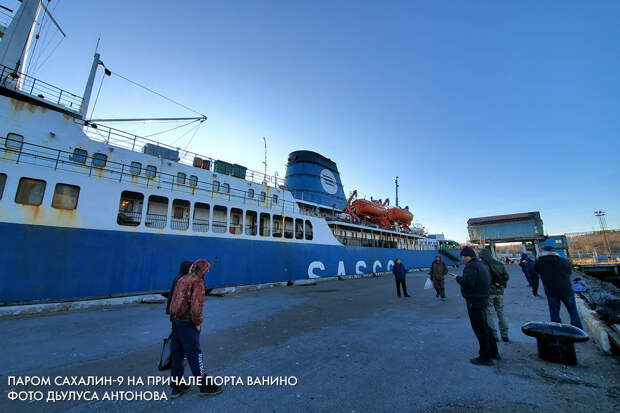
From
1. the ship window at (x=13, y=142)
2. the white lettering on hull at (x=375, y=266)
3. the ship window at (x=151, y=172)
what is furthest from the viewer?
the white lettering on hull at (x=375, y=266)

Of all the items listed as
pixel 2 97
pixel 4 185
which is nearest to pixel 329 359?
pixel 4 185

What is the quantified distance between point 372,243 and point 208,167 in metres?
15.4

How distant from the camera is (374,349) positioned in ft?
13.4

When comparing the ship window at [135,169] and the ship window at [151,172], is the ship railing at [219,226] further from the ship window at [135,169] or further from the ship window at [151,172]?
the ship window at [135,169]

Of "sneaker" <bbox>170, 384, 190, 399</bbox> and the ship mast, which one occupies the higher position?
the ship mast

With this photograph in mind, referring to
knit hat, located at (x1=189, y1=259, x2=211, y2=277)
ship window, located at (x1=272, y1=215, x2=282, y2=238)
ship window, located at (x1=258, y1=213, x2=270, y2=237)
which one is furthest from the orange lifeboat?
knit hat, located at (x1=189, y1=259, x2=211, y2=277)

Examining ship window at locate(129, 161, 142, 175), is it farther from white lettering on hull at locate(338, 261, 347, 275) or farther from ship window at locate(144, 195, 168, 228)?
white lettering on hull at locate(338, 261, 347, 275)

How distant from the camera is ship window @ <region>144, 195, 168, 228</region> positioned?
1056 cm

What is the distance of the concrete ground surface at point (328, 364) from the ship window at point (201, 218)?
17.9 feet

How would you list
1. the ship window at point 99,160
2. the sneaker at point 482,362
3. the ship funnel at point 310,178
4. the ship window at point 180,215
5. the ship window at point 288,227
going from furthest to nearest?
the ship funnel at point 310,178
the ship window at point 288,227
the ship window at point 180,215
the ship window at point 99,160
the sneaker at point 482,362

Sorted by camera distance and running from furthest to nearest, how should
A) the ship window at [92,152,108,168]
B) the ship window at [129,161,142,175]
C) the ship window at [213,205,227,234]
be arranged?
the ship window at [213,205,227,234] < the ship window at [129,161,142,175] < the ship window at [92,152,108,168]

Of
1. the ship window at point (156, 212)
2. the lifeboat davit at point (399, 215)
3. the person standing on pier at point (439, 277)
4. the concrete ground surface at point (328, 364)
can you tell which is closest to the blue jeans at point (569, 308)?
the concrete ground surface at point (328, 364)

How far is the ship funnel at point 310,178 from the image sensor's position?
70.3 feet

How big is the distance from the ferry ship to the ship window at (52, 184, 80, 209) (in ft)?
0.10
